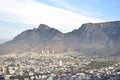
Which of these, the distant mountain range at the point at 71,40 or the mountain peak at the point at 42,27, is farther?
the mountain peak at the point at 42,27

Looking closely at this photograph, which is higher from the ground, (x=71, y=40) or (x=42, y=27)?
(x=42, y=27)

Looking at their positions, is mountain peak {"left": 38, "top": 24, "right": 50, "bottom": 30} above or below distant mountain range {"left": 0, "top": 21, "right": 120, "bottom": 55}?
above

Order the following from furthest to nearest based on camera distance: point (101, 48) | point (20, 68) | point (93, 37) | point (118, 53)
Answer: point (93, 37) → point (101, 48) → point (118, 53) → point (20, 68)

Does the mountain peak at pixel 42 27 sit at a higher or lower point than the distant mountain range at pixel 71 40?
higher

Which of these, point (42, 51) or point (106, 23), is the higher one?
point (106, 23)

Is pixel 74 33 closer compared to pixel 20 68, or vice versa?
pixel 20 68

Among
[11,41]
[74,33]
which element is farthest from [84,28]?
[11,41]

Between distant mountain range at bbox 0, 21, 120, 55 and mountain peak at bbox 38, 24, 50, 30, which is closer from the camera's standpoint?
distant mountain range at bbox 0, 21, 120, 55

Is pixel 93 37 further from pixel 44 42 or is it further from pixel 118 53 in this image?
pixel 118 53
